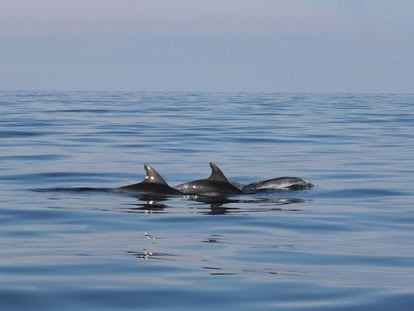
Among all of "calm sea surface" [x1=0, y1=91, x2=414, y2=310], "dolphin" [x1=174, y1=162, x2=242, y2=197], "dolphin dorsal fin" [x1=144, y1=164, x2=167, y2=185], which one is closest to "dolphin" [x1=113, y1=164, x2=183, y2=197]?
"dolphin dorsal fin" [x1=144, y1=164, x2=167, y2=185]

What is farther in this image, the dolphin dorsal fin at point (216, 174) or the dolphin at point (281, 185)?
the dolphin at point (281, 185)

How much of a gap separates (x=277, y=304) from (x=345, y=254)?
2.70 meters

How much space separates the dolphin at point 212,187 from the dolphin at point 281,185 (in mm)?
571

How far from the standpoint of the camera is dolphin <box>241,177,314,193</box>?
18180 mm

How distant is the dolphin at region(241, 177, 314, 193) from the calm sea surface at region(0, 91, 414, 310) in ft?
1.51

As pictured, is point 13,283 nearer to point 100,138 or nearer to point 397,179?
point 397,179

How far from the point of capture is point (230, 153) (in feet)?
85.0

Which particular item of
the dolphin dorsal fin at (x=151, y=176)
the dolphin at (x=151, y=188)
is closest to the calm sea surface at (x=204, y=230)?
the dolphin at (x=151, y=188)

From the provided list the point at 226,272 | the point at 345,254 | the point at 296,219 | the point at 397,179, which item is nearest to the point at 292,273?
the point at 226,272

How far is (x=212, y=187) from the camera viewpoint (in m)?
17.4

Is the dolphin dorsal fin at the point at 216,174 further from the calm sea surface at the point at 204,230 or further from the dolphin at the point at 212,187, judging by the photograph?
the calm sea surface at the point at 204,230

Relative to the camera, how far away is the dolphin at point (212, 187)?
17.2 m

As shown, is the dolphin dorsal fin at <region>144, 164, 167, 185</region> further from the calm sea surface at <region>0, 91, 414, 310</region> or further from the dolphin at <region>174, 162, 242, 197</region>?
the calm sea surface at <region>0, 91, 414, 310</region>

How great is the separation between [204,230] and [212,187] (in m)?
4.10
